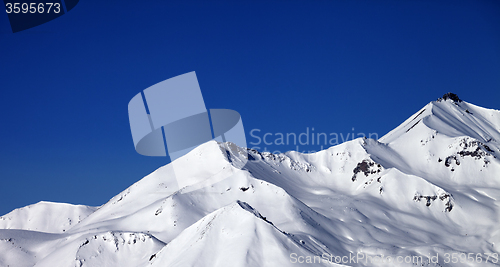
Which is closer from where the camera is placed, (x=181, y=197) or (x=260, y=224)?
(x=260, y=224)

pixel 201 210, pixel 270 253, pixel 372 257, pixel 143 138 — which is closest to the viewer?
pixel 270 253

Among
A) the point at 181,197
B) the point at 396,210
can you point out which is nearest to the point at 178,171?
the point at 181,197

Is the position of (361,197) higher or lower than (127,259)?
lower

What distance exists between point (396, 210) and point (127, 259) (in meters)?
120

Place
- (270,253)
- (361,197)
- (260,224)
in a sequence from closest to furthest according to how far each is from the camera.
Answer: (270,253), (260,224), (361,197)

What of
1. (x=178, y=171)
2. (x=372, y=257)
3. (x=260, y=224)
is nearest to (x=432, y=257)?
(x=372, y=257)

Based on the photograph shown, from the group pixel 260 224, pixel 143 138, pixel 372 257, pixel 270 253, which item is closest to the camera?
pixel 270 253

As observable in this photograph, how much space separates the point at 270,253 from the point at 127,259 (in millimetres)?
47190

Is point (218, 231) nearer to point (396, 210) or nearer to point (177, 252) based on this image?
point (177, 252)

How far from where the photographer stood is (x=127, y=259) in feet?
301

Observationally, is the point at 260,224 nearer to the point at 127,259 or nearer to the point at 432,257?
the point at 127,259

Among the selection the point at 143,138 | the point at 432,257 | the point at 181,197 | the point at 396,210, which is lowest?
the point at 396,210

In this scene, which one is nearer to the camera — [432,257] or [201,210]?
[432,257]

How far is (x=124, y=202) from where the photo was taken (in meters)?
177
